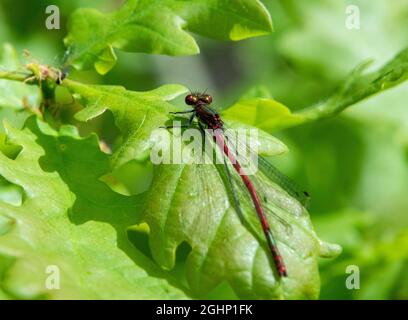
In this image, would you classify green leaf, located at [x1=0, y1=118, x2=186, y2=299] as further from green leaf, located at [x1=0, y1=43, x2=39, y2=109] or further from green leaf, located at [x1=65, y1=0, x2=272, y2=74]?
green leaf, located at [x1=65, y1=0, x2=272, y2=74]

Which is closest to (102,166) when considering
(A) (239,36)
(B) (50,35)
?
(A) (239,36)

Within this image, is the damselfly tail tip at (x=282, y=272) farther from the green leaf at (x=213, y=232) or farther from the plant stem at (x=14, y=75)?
the plant stem at (x=14, y=75)

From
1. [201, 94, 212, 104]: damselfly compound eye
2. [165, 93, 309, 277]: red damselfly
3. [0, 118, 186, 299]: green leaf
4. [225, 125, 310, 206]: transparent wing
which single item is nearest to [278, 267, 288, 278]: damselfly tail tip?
[165, 93, 309, 277]: red damselfly

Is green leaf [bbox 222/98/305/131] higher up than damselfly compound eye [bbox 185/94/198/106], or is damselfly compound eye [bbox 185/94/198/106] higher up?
damselfly compound eye [bbox 185/94/198/106]

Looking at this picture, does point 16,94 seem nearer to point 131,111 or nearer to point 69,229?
point 131,111

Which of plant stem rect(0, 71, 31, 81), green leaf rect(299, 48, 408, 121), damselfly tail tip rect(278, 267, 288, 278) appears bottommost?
damselfly tail tip rect(278, 267, 288, 278)

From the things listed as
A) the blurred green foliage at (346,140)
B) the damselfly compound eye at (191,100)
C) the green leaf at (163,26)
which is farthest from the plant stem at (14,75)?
the blurred green foliage at (346,140)

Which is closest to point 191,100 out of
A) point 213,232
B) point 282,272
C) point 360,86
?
point 360,86
